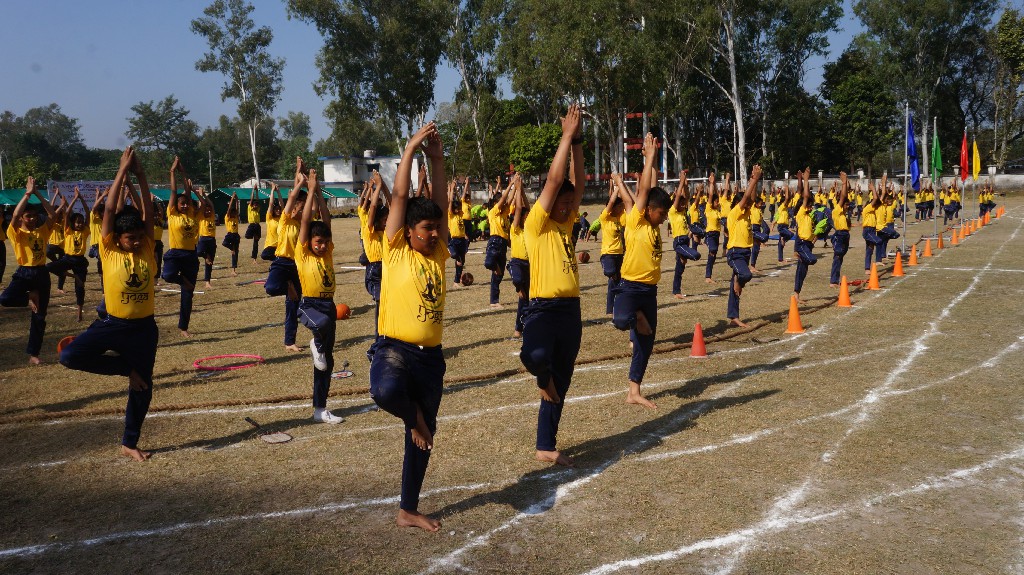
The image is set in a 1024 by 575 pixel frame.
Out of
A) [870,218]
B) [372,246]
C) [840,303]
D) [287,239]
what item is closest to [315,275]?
[287,239]

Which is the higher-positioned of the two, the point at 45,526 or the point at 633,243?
the point at 633,243

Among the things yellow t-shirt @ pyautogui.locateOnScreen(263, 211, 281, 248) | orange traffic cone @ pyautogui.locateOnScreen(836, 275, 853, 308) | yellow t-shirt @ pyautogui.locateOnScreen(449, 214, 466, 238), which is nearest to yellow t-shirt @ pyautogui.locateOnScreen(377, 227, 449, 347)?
orange traffic cone @ pyautogui.locateOnScreen(836, 275, 853, 308)

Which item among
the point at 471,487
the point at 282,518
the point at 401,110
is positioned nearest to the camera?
the point at 282,518

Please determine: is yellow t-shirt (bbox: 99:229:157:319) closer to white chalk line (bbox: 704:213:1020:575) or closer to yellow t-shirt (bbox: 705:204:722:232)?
white chalk line (bbox: 704:213:1020:575)

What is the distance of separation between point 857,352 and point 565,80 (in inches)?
1761

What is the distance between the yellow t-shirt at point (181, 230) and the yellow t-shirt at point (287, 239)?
3.63m

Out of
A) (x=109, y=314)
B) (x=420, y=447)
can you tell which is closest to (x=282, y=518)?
(x=420, y=447)

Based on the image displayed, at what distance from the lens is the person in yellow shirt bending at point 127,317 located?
6.66 metres

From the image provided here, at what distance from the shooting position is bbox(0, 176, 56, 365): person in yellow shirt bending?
11.3 m

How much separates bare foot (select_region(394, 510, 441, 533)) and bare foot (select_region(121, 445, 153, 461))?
3047 millimetres

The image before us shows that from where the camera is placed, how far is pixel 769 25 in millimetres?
57344

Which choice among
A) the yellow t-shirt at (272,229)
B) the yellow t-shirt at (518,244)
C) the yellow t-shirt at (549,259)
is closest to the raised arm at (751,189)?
the yellow t-shirt at (518,244)

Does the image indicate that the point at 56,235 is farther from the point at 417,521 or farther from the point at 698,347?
the point at 417,521

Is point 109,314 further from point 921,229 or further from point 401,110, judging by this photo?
point 401,110
